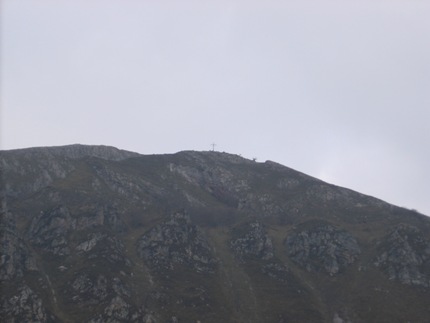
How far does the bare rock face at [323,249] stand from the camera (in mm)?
116438

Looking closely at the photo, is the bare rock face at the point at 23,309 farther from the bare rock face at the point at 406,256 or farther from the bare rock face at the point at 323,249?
the bare rock face at the point at 406,256

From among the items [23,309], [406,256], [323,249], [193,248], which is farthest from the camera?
[323,249]

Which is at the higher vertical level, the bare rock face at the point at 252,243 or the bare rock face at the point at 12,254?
the bare rock face at the point at 252,243

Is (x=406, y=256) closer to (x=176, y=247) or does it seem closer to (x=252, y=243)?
(x=252, y=243)

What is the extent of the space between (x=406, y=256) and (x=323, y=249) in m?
20.0

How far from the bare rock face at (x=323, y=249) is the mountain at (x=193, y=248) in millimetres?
339

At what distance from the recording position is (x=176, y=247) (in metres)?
118

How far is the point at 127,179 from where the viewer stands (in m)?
149

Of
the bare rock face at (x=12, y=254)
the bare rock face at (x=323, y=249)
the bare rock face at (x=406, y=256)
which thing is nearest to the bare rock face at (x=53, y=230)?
the bare rock face at (x=12, y=254)

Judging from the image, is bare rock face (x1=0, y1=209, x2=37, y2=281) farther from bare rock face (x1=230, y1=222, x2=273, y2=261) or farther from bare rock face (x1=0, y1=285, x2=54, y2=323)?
bare rock face (x1=230, y1=222, x2=273, y2=261)

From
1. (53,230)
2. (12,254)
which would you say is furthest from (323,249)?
(12,254)

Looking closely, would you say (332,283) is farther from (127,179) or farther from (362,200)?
(127,179)

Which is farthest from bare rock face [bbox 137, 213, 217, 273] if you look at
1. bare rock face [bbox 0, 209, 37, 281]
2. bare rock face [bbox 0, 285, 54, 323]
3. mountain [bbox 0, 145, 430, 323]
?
bare rock face [bbox 0, 285, 54, 323]

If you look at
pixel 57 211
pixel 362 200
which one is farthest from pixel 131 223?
pixel 362 200
